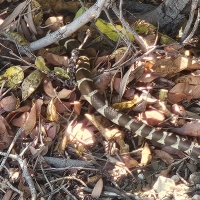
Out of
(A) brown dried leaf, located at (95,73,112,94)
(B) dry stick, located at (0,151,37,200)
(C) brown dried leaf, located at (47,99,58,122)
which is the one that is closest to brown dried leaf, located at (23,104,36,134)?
(C) brown dried leaf, located at (47,99,58,122)

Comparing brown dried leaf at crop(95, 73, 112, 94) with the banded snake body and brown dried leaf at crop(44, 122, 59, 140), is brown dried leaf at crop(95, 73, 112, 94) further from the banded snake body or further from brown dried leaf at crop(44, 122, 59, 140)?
brown dried leaf at crop(44, 122, 59, 140)

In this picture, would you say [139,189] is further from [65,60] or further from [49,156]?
[65,60]

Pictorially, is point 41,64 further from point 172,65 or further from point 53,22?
point 172,65

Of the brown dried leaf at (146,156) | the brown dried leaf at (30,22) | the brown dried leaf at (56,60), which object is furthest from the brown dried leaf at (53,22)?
the brown dried leaf at (146,156)

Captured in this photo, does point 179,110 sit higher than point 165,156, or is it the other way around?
point 179,110

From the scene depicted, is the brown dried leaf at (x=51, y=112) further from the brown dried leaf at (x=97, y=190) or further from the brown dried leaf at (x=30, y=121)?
the brown dried leaf at (x=97, y=190)

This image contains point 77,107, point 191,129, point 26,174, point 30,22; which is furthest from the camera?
point 30,22

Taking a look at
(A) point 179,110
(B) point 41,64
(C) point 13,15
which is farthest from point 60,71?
(A) point 179,110
